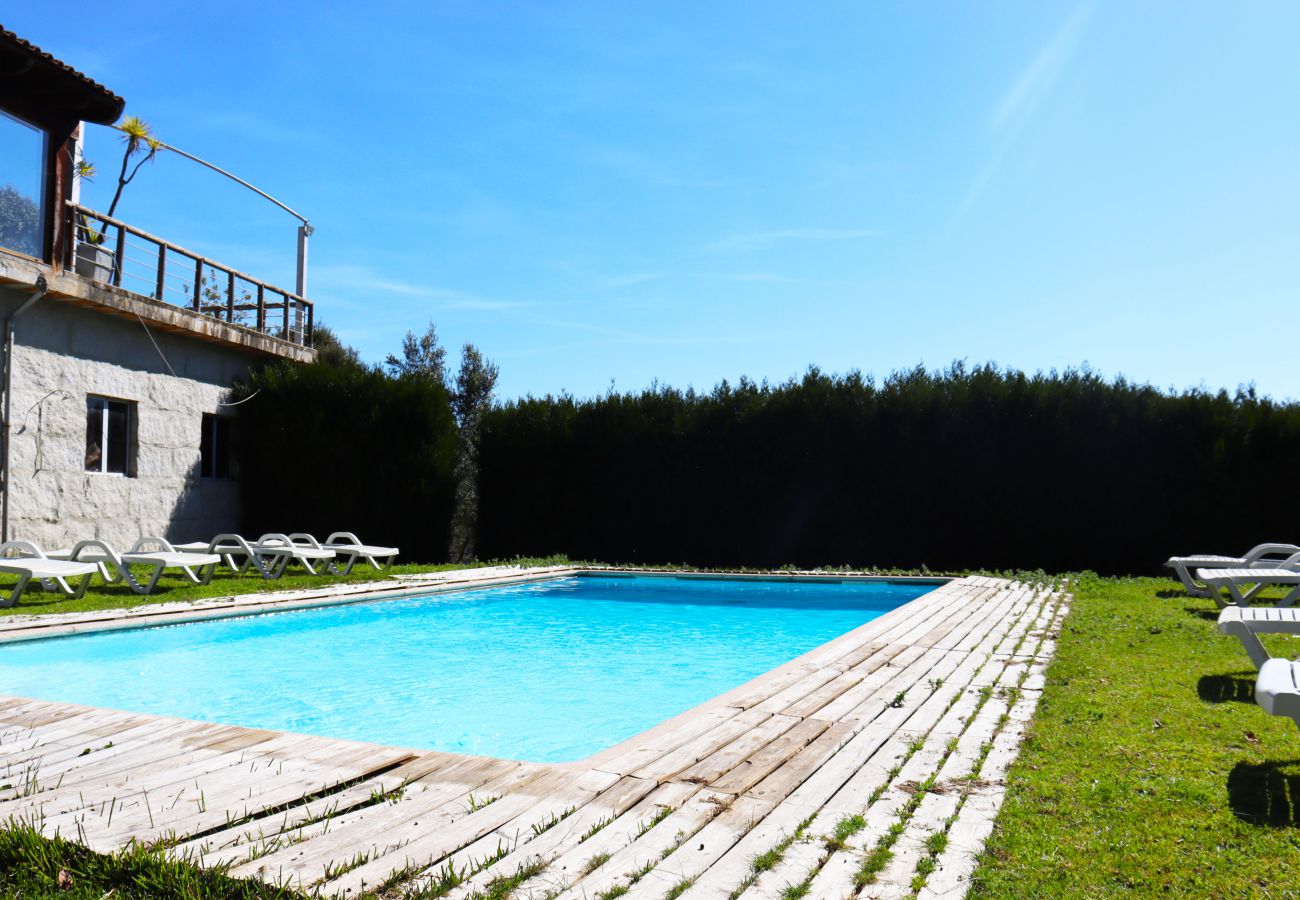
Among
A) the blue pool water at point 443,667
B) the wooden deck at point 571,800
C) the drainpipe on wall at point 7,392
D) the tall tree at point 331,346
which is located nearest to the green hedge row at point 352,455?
the drainpipe on wall at point 7,392

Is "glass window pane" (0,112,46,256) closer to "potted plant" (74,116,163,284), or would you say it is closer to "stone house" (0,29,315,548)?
"stone house" (0,29,315,548)

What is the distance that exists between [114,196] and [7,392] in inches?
549

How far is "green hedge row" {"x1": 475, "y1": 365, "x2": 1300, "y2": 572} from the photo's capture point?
531 inches

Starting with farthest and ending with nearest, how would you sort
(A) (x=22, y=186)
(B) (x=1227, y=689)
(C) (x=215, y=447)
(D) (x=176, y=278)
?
(C) (x=215, y=447), (D) (x=176, y=278), (A) (x=22, y=186), (B) (x=1227, y=689)

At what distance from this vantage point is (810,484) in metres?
15.2

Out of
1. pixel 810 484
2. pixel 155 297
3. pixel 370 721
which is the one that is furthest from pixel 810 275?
pixel 370 721

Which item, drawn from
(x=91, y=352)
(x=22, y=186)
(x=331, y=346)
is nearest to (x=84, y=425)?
(x=91, y=352)

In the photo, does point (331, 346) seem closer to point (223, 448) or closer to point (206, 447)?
point (223, 448)

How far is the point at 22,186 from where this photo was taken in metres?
12.0

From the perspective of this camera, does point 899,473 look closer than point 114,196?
Yes

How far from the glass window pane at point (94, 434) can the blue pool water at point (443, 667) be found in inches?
236

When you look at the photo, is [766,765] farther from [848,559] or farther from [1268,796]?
[848,559]

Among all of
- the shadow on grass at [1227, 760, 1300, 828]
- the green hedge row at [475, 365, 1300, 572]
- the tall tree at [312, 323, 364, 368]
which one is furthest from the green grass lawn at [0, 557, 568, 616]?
the tall tree at [312, 323, 364, 368]

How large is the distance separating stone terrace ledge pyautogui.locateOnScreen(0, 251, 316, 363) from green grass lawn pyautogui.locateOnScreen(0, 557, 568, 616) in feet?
12.3
